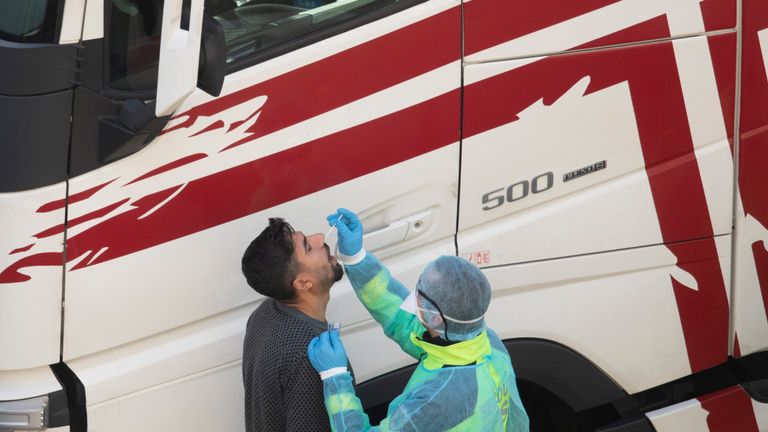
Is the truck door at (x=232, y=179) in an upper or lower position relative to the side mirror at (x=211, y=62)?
lower

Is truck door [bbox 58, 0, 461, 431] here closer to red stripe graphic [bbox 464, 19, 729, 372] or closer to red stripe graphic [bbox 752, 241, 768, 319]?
red stripe graphic [bbox 464, 19, 729, 372]

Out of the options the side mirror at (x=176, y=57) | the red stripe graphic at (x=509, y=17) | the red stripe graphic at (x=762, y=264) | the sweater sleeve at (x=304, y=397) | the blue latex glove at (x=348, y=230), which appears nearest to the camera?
the side mirror at (x=176, y=57)

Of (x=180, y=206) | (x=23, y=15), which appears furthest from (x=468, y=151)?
(x=23, y=15)

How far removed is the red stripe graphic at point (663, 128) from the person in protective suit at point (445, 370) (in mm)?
607

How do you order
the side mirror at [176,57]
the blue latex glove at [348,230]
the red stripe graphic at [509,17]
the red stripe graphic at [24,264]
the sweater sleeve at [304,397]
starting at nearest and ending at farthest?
the side mirror at [176,57]
the red stripe graphic at [24,264]
the sweater sleeve at [304,397]
the blue latex glove at [348,230]
the red stripe graphic at [509,17]

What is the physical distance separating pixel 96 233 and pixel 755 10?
215 cm

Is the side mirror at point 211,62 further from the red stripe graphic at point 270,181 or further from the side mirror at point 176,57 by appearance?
the red stripe graphic at point 270,181

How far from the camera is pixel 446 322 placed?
2.64m

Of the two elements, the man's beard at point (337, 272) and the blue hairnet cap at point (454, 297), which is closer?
the blue hairnet cap at point (454, 297)

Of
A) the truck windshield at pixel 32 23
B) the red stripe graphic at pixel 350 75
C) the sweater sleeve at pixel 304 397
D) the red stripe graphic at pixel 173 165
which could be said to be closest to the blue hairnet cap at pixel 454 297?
the sweater sleeve at pixel 304 397

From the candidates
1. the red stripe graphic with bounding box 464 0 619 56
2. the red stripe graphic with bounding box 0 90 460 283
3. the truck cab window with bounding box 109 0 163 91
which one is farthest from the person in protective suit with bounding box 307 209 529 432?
the truck cab window with bounding box 109 0 163 91

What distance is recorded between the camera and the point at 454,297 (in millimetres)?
2600

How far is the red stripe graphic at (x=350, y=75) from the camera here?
111 inches

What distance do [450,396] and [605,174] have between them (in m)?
1.01
